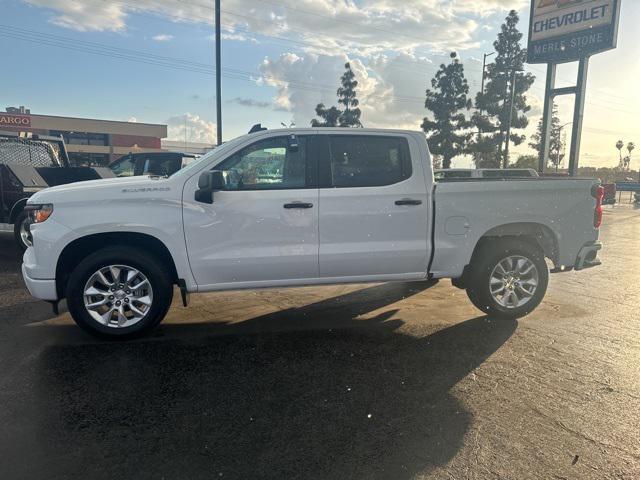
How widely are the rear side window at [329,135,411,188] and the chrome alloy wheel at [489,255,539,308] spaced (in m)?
1.52

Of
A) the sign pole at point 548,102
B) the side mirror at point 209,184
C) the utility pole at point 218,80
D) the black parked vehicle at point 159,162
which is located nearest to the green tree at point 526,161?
the sign pole at point 548,102

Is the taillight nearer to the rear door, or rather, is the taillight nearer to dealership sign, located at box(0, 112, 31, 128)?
the rear door

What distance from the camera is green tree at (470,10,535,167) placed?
42156mm

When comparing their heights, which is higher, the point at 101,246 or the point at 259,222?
the point at 259,222

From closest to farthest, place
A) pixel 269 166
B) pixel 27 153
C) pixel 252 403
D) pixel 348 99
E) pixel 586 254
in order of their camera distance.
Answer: pixel 252 403, pixel 269 166, pixel 586 254, pixel 27 153, pixel 348 99

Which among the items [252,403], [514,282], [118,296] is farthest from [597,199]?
[118,296]

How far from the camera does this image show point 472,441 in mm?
2877

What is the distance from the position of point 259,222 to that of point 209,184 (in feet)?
1.96

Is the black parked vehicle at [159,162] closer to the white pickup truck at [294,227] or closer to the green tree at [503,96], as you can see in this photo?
the white pickup truck at [294,227]

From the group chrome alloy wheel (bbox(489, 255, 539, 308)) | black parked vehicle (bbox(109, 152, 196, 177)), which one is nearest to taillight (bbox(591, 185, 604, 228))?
chrome alloy wheel (bbox(489, 255, 539, 308))

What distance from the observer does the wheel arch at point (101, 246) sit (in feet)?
14.6

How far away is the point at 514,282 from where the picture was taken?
5.21 m

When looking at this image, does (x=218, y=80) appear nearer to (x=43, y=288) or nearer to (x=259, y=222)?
(x=259, y=222)

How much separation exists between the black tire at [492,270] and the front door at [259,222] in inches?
71.7
